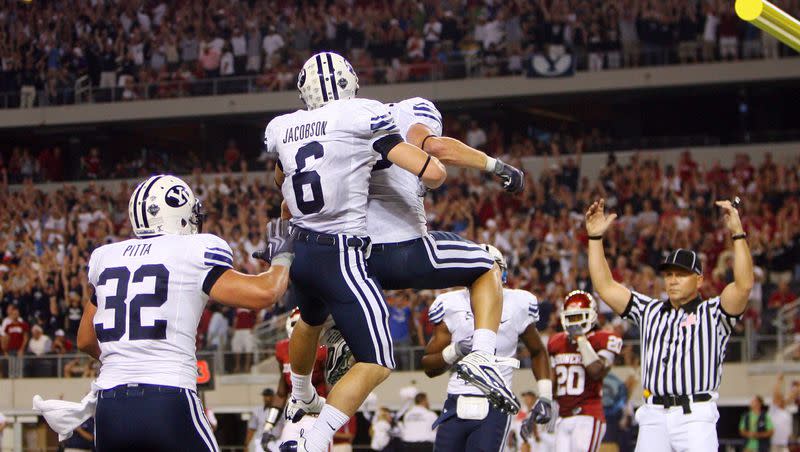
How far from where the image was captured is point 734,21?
2450 cm

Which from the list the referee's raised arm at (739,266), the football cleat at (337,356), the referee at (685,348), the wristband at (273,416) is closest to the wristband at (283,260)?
the football cleat at (337,356)

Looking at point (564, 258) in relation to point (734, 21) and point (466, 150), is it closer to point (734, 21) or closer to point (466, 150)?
point (734, 21)

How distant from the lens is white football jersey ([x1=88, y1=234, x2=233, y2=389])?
5.79 metres

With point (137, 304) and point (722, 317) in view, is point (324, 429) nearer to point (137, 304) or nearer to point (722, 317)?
point (137, 304)

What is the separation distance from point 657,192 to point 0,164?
49.1ft

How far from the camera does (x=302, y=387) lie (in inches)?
289

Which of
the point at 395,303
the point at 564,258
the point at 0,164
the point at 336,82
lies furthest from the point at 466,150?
the point at 0,164

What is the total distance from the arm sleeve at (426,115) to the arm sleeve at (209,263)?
1416 millimetres

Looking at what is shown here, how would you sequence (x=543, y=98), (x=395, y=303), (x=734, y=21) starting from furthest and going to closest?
(x=543, y=98) → (x=734, y=21) → (x=395, y=303)

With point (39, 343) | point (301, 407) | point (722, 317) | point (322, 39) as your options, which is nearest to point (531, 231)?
point (39, 343)

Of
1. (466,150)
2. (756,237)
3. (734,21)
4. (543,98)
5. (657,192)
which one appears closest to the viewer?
(466,150)

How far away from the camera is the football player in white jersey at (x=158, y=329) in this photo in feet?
18.8

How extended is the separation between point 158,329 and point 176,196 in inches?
27.9

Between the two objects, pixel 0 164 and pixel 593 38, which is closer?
pixel 593 38
